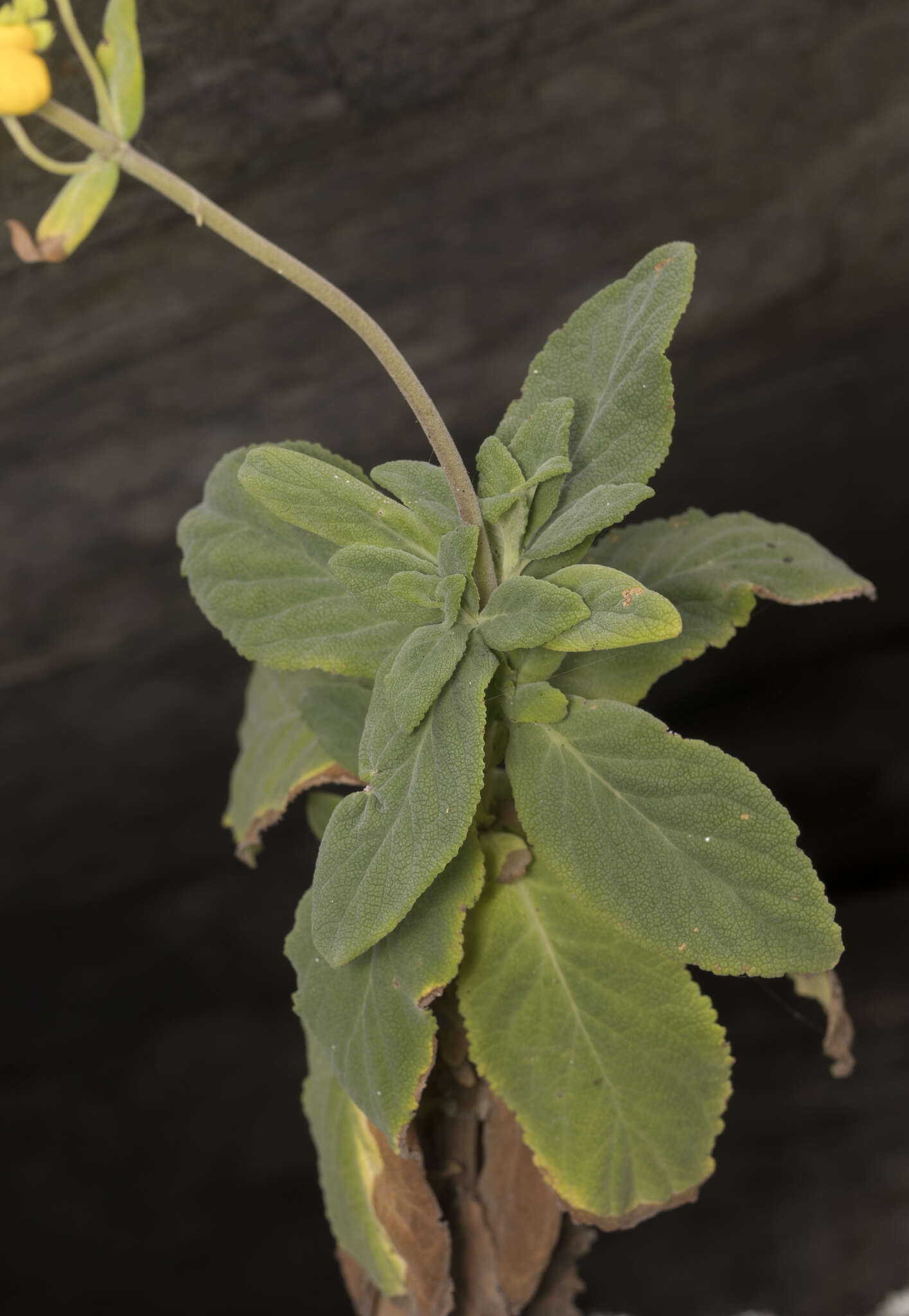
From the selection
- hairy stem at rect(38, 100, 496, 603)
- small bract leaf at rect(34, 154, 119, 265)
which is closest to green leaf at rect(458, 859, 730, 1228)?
hairy stem at rect(38, 100, 496, 603)

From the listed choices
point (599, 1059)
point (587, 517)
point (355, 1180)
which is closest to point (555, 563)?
point (587, 517)

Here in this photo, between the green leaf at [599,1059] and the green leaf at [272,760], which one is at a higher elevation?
the green leaf at [272,760]

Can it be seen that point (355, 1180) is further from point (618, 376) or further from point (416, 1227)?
point (618, 376)

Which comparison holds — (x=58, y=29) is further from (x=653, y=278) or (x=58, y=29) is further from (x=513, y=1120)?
(x=513, y=1120)

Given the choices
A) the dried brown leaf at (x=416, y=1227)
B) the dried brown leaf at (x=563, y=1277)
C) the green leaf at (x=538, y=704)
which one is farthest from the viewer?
the dried brown leaf at (x=563, y=1277)

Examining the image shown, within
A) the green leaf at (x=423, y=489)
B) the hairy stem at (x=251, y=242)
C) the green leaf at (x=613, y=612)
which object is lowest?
the green leaf at (x=613, y=612)

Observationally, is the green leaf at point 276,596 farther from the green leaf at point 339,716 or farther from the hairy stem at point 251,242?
the hairy stem at point 251,242

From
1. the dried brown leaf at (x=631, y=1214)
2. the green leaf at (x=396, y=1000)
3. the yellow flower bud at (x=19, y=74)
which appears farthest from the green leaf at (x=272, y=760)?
the yellow flower bud at (x=19, y=74)

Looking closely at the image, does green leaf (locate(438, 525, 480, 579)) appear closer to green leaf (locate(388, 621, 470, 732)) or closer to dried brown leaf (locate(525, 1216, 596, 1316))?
green leaf (locate(388, 621, 470, 732))
